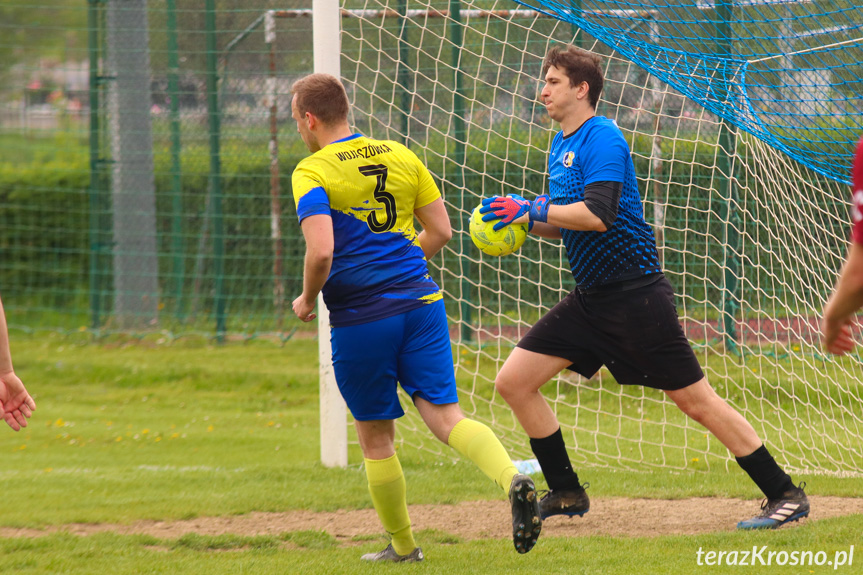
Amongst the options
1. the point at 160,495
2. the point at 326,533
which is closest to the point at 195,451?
the point at 160,495

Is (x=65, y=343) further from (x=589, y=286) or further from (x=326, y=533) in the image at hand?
(x=589, y=286)

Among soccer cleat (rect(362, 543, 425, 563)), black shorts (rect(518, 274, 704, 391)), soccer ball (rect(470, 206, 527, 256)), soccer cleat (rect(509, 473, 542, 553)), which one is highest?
soccer ball (rect(470, 206, 527, 256))

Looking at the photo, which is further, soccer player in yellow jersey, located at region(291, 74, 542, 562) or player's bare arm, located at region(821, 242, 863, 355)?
soccer player in yellow jersey, located at region(291, 74, 542, 562)

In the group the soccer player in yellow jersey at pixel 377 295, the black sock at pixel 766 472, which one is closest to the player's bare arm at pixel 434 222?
the soccer player in yellow jersey at pixel 377 295

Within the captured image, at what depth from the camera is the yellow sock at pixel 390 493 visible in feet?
12.8

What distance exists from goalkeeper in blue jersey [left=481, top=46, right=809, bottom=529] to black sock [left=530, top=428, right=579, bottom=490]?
0.46m

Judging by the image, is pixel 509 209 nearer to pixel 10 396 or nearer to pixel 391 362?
pixel 391 362

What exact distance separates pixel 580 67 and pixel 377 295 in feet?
4.76

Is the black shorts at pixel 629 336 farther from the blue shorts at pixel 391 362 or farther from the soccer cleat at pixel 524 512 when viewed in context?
the soccer cleat at pixel 524 512

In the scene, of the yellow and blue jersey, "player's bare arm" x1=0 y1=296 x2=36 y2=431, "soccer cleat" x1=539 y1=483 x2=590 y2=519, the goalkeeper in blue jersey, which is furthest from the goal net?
"player's bare arm" x1=0 y1=296 x2=36 y2=431

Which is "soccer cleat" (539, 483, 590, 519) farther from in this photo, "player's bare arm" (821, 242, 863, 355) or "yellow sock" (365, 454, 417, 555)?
"player's bare arm" (821, 242, 863, 355)

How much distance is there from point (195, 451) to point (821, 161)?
4.83 meters

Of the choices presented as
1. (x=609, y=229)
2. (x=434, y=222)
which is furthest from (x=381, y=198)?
(x=609, y=229)

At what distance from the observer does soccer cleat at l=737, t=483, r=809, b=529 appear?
4.18m
